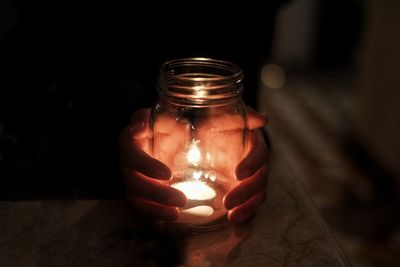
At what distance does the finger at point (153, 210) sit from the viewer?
0.54m

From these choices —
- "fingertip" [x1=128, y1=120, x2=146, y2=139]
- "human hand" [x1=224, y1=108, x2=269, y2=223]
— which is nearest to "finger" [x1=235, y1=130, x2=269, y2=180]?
"human hand" [x1=224, y1=108, x2=269, y2=223]

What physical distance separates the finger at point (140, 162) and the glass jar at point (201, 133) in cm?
4

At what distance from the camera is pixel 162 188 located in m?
0.54

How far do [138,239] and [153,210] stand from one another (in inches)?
1.9

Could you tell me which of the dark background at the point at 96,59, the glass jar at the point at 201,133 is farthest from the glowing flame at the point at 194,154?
the dark background at the point at 96,59

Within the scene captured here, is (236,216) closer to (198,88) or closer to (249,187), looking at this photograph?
(249,187)

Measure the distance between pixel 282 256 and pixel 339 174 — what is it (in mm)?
1624

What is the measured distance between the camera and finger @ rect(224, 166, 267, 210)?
1.78 feet

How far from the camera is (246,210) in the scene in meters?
0.57

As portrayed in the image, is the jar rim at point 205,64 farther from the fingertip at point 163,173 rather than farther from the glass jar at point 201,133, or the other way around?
the fingertip at point 163,173

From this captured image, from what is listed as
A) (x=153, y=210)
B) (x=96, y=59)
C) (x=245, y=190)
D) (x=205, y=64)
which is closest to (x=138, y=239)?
(x=153, y=210)

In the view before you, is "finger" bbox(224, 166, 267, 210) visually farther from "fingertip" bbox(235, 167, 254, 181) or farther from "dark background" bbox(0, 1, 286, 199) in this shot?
"dark background" bbox(0, 1, 286, 199)

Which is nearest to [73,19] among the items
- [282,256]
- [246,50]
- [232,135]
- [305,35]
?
[246,50]

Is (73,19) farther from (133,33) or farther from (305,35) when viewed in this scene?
(305,35)
